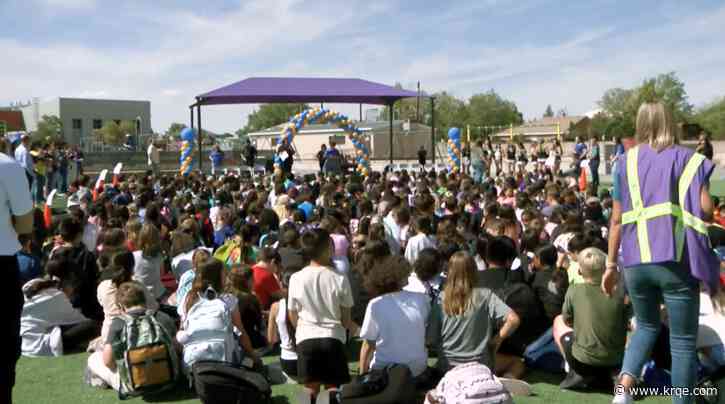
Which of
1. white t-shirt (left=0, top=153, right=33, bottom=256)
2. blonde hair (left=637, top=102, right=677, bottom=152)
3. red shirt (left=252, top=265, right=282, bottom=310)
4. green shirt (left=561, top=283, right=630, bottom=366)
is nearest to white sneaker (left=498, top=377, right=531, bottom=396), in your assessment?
green shirt (left=561, top=283, right=630, bottom=366)

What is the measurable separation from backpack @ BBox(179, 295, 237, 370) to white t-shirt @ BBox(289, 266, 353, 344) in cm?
52

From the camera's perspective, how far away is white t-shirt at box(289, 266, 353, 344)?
14.1 feet

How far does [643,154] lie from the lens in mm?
3404

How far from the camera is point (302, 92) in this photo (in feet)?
70.9

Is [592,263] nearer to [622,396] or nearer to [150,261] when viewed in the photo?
[622,396]

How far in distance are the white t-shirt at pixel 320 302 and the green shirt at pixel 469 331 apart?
685mm

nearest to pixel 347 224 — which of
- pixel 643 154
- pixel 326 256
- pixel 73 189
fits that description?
pixel 326 256

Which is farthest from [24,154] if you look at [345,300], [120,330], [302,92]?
[345,300]

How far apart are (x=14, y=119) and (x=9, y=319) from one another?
222 ft

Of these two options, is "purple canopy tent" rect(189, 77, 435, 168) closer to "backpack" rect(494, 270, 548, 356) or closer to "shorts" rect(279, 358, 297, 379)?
"shorts" rect(279, 358, 297, 379)

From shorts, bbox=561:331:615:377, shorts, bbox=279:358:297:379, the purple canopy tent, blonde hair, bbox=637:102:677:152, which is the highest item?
the purple canopy tent

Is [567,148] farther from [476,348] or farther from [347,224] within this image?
[476,348]

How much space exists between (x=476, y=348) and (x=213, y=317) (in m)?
1.80

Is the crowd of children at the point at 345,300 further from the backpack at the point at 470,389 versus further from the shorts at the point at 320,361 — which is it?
the backpack at the point at 470,389
